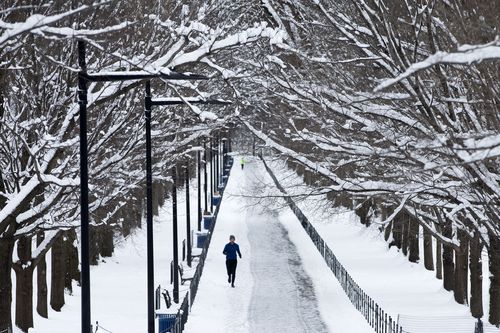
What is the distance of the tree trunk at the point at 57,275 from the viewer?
86.4ft

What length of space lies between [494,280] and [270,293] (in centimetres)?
809

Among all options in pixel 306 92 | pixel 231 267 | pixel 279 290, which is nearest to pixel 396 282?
pixel 279 290

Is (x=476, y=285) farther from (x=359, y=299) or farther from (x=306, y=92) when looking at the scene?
(x=306, y=92)

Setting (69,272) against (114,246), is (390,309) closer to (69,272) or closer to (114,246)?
(69,272)

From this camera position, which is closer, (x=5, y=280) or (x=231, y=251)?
(x=5, y=280)

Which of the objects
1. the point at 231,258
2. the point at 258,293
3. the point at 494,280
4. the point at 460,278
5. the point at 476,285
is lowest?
the point at 258,293

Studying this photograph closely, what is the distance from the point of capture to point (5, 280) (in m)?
17.5

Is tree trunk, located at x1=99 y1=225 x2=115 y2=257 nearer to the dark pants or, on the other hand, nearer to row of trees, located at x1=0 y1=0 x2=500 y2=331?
the dark pants

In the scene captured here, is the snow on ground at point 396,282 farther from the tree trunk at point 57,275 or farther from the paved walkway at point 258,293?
the tree trunk at point 57,275

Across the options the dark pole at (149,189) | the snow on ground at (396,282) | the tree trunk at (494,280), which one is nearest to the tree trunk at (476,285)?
the snow on ground at (396,282)

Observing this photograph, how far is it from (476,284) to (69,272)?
12861 millimetres

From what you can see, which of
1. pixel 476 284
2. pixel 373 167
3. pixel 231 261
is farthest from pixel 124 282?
pixel 373 167

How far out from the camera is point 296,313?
25.7m

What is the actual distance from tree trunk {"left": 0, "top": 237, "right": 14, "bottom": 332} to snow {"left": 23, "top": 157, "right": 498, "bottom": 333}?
2824 millimetres
